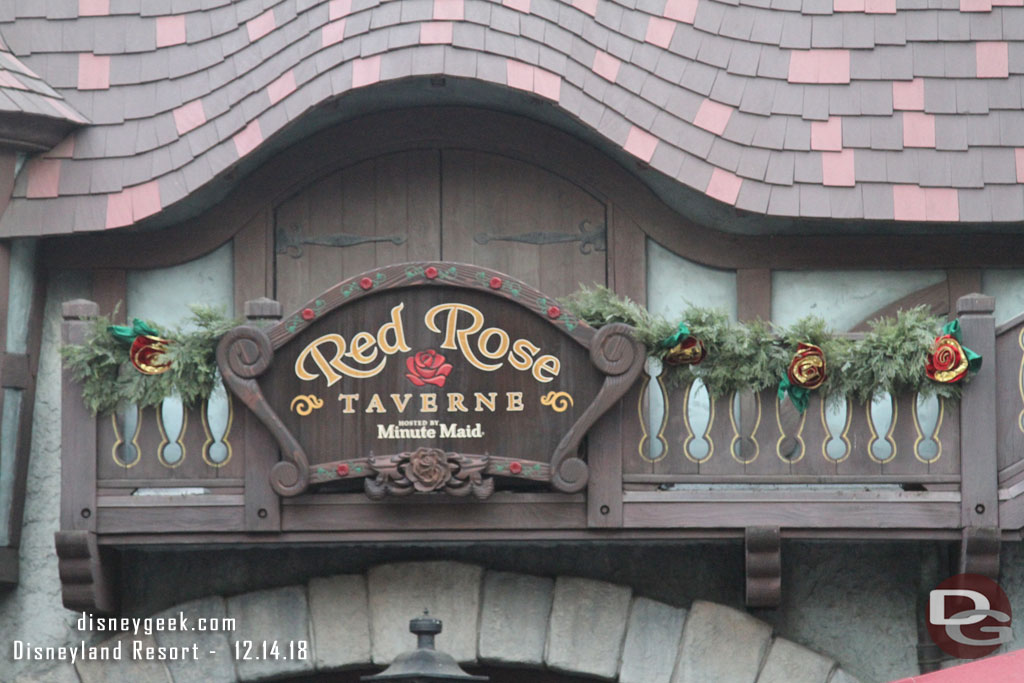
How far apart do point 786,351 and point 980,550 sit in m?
1.21

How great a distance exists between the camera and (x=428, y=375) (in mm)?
8242

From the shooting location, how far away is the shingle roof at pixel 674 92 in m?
8.78

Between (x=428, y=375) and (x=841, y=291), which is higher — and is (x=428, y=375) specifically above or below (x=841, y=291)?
below

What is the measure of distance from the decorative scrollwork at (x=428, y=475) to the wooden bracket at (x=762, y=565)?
1.20 metres

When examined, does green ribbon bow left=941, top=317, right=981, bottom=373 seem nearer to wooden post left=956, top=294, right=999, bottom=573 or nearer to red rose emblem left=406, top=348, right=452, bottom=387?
wooden post left=956, top=294, right=999, bottom=573

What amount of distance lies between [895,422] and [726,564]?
1140 millimetres

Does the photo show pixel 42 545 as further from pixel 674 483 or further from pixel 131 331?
pixel 674 483

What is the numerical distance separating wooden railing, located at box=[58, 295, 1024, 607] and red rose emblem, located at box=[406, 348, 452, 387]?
0.53 metres

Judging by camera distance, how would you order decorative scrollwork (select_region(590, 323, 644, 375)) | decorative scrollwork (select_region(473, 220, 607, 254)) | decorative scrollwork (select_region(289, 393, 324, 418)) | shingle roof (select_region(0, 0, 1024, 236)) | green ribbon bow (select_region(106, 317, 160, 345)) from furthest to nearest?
decorative scrollwork (select_region(473, 220, 607, 254)) < shingle roof (select_region(0, 0, 1024, 236)) < green ribbon bow (select_region(106, 317, 160, 345)) < decorative scrollwork (select_region(289, 393, 324, 418)) < decorative scrollwork (select_region(590, 323, 644, 375))

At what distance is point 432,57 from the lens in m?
8.73

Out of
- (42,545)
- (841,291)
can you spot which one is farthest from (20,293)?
(841,291)

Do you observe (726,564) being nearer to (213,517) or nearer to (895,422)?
(895,422)

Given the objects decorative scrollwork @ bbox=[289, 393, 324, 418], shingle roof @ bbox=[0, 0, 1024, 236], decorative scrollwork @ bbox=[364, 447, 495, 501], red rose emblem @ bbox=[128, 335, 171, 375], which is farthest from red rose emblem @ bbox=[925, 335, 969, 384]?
red rose emblem @ bbox=[128, 335, 171, 375]

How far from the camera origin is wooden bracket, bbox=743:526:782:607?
8.19 metres
